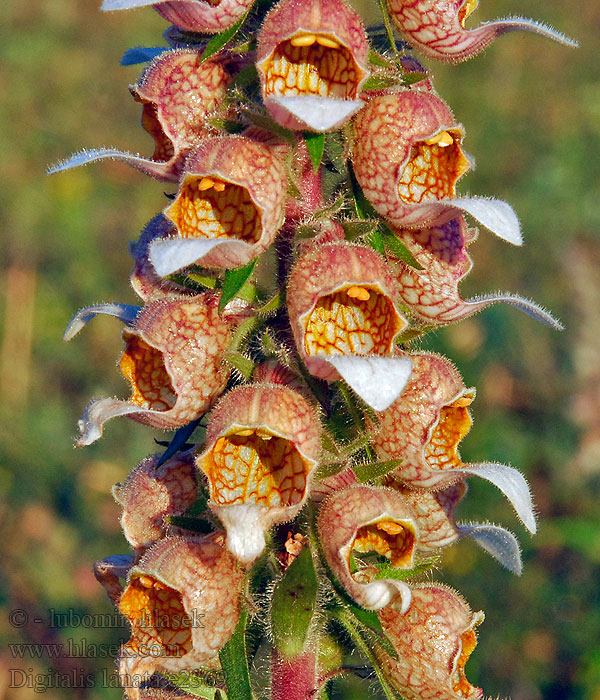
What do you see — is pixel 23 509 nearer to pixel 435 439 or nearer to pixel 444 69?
pixel 435 439

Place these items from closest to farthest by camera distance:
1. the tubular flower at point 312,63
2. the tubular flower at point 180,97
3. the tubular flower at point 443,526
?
the tubular flower at point 312,63
the tubular flower at point 180,97
the tubular flower at point 443,526

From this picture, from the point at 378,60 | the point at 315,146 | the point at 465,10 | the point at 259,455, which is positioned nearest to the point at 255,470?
the point at 259,455

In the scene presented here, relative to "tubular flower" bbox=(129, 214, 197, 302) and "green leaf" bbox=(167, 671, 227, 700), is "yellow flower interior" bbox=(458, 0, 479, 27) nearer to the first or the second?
"tubular flower" bbox=(129, 214, 197, 302)

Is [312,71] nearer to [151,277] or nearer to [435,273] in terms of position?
[435,273]

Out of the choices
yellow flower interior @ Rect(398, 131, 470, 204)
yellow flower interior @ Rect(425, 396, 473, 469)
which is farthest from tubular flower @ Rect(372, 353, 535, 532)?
yellow flower interior @ Rect(398, 131, 470, 204)

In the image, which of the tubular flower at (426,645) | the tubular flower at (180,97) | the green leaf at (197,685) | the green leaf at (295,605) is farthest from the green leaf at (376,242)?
the green leaf at (197,685)

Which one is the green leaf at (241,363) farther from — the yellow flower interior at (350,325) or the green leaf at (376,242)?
the green leaf at (376,242)

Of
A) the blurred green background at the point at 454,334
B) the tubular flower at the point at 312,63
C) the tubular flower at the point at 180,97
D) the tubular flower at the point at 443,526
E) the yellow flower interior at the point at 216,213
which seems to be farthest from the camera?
the blurred green background at the point at 454,334

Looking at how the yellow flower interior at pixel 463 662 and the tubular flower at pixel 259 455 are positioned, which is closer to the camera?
the tubular flower at pixel 259 455
